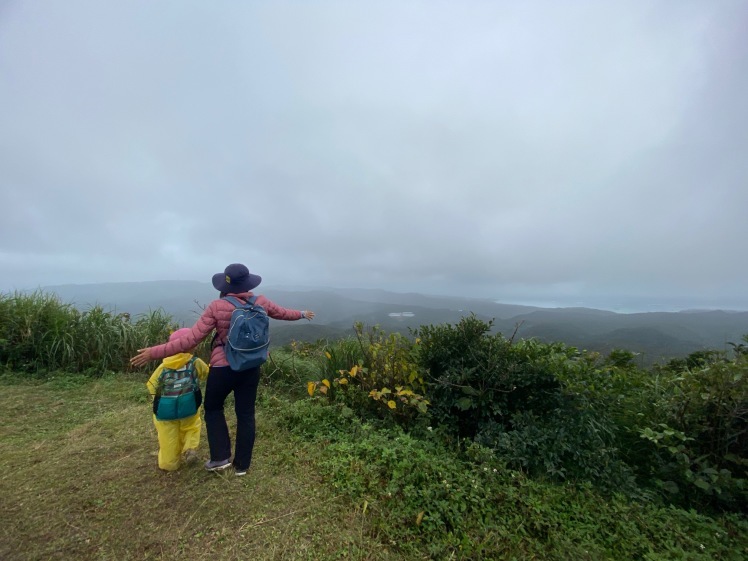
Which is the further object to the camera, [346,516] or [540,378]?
[540,378]

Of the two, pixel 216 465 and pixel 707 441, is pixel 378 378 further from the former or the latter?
pixel 707 441

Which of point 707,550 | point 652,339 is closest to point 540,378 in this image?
point 707,550

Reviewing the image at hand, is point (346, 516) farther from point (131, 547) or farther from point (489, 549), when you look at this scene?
point (131, 547)

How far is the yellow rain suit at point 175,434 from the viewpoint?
283cm

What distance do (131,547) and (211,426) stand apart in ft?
2.85

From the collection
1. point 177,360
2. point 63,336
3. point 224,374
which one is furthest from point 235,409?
point 63,336

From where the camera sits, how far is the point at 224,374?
263 centimetres

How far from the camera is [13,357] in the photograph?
5613mm

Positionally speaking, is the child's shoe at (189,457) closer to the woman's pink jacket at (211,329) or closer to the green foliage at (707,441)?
the woman's pink jacket at (211,329)

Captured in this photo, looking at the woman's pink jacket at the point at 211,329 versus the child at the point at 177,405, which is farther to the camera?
the child at the point at 177,405

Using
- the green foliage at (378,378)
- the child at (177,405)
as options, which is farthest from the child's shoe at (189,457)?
the green foliage at (378,378)

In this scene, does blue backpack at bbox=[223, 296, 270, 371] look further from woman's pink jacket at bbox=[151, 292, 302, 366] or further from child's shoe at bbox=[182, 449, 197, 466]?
A: child's shoe at bbox=[182, 449, 197, 466]

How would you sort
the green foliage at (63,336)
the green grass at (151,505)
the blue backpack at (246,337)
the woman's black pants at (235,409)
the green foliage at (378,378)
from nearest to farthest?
the green grass at (151,505) → the blue backpack at (246,337) → the woman's black pants at (235,409) → the green foliage at (378,378) → the green foliage at (63,336)

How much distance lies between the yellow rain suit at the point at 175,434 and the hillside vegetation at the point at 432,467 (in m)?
0.14
